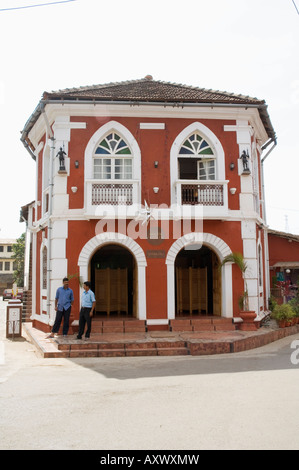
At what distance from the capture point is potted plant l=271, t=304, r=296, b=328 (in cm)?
1466

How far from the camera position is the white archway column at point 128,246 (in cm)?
1375

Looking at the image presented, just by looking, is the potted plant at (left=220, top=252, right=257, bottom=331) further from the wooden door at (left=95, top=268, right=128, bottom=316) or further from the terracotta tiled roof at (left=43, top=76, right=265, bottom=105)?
the terracotta tiled roof at (left=43, top=76, right=265, bottom=105)

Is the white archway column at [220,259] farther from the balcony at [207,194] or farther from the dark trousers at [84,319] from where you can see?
the dark trousers at [84,319]

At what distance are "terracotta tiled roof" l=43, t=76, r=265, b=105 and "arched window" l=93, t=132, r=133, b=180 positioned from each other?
126 cm

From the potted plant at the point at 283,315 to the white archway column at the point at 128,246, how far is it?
4396 millimetres

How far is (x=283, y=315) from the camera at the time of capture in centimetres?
1466

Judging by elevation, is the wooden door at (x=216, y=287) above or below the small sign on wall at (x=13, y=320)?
above

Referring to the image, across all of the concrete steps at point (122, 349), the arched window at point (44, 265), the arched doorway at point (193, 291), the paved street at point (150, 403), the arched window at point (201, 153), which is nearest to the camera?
the paved street at point (150, 403)

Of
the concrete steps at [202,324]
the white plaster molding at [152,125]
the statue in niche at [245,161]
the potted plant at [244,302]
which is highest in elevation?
the white plaster molding at [152,125]

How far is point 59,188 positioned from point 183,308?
6044 millimetres

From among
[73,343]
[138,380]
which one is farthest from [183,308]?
[138,380]

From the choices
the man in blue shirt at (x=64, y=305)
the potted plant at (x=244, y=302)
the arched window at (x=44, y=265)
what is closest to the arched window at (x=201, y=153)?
the potted plant at (x=244, y=302)

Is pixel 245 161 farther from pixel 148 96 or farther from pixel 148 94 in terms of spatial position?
pixel 148 94
